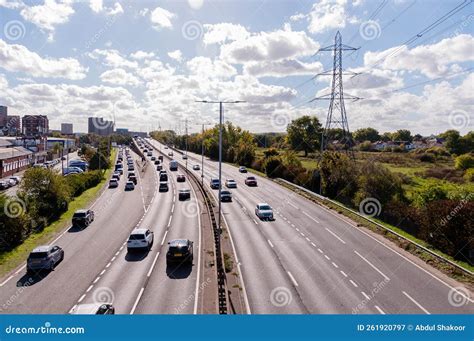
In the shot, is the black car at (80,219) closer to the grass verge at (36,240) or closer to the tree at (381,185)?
the grass verge at (36,240)

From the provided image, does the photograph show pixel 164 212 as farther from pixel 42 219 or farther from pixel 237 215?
pixel 42 219

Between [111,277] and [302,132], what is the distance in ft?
398

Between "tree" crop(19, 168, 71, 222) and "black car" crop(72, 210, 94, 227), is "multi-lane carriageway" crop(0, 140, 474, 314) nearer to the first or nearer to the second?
"black car" crop(72, 210, 94, 227)

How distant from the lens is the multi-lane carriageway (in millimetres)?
19667

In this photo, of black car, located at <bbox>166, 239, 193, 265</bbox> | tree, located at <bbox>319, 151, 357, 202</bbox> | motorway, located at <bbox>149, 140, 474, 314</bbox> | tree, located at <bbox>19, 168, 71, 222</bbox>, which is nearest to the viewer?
motorway, located at <bbox>149, 140, 474, 314</bbox>

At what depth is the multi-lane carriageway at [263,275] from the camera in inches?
774

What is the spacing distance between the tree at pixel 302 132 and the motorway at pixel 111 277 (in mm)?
101987

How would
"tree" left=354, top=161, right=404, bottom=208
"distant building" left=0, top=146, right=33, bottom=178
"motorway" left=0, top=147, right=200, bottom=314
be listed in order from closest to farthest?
"motorway" left=0, top=147, right=200, bottom=314 → "tree" left=354, top=161, right=404, bottom=208 → "distant building" left=0, top=146, right=33, bottom=178

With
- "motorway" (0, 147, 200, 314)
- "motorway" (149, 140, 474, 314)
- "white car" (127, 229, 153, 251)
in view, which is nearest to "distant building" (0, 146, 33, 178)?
"motorway" (0, 147, 200, 314)

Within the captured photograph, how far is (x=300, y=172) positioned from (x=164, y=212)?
2892 centimetres

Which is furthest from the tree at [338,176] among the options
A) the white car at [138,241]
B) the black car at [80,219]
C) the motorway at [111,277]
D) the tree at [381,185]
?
the black car at [80,219]

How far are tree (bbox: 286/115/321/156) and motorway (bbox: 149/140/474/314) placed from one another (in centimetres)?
9972

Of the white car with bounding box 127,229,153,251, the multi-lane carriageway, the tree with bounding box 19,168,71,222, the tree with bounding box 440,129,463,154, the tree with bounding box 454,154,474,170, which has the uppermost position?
the tree with bounding box 440,129,463,154

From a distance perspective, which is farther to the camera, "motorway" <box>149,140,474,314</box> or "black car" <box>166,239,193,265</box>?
"black car" <box>166,239,193,265</box>
